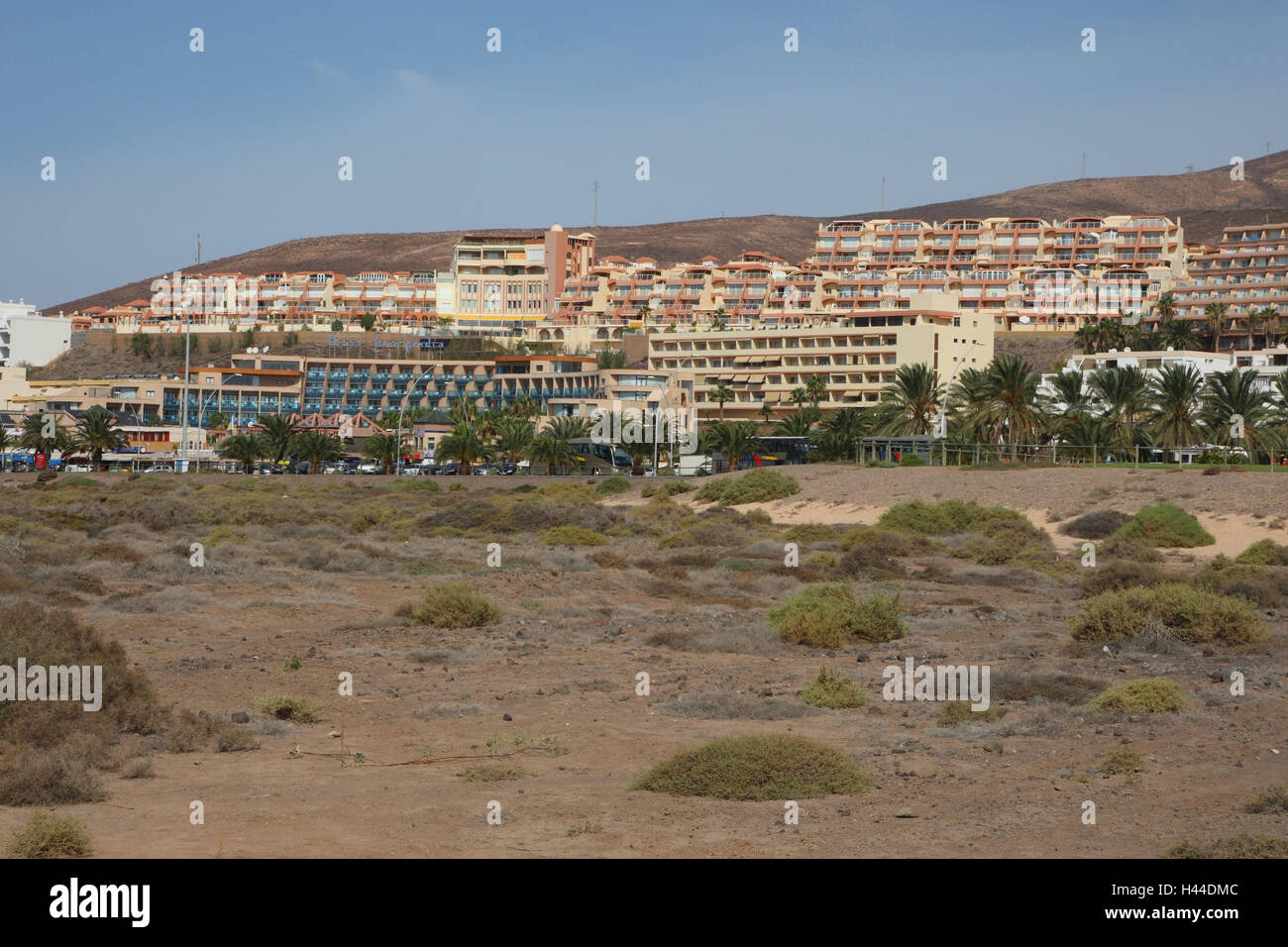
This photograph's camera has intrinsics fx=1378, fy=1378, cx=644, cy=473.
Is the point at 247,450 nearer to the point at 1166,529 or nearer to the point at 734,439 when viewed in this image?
the point at 734,439

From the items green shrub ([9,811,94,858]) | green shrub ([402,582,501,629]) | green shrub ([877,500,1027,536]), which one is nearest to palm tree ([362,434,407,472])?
green shrub ([877,500,1027,536])

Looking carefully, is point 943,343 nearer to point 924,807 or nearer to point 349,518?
point 349,518

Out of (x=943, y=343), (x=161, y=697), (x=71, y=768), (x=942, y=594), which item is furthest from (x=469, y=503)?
(x=943, y=343)

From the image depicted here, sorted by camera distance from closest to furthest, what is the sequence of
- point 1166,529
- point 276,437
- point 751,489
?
point 1166,529, point 751,489, point 276,437

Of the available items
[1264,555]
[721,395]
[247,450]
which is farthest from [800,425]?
[1264,555]

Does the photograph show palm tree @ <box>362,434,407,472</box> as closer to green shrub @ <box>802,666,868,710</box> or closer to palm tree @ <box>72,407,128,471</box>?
palm tree @ <box>72,407,128,471</box>
